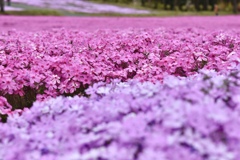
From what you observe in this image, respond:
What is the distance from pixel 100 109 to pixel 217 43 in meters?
5.63

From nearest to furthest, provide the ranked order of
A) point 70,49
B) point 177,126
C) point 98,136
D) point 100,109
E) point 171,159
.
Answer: point 171,159 → point 177,126 → point 98,136 → point 100,109 → point 70,49

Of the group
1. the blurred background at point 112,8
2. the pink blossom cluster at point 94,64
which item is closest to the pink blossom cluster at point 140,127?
the pink blossom cluster at point 94,64

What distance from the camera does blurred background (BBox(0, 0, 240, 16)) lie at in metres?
42.8

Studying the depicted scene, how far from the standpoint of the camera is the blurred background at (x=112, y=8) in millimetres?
42844

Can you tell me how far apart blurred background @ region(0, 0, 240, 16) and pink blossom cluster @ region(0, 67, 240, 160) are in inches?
1347

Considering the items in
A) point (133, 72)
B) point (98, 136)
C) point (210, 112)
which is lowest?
point (133, 72)

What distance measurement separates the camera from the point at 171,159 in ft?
7.48

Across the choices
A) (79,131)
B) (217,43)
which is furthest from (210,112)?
(217,43)

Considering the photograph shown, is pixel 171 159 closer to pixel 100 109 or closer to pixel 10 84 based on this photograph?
pixel 100 109

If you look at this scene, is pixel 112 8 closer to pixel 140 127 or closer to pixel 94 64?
pixel 94 64

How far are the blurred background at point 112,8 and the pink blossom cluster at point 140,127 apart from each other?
3422 centimetres

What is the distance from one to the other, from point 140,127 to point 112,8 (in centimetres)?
5347

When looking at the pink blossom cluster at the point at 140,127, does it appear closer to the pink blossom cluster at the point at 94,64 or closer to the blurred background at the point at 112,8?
the pink blossom cluster at the point at 94,64

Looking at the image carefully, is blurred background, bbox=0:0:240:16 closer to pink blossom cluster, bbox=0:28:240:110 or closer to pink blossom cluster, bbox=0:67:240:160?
pink blossom cluster, bbox=0:28:240:110
